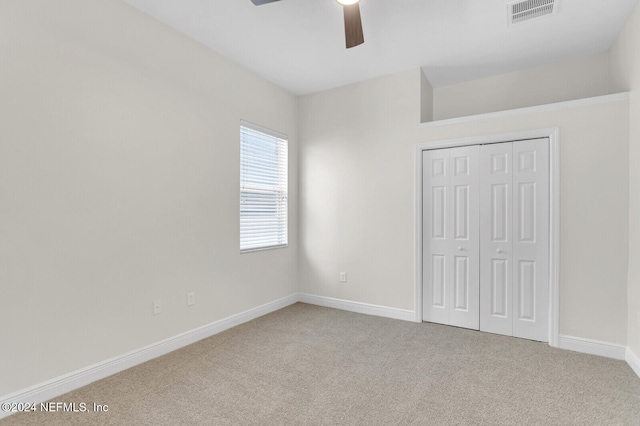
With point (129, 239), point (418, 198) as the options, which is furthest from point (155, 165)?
point (418, 198)

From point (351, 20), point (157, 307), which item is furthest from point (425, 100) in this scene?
point (157, 307)

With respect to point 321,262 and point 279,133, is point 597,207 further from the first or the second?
point 279,133

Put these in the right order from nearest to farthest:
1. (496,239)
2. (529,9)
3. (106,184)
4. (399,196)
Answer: (106,184) < (529,9) < (496,239) < (399,196)

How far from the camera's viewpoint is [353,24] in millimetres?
2135

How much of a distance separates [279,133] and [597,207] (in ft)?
11.1

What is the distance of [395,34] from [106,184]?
108 inches

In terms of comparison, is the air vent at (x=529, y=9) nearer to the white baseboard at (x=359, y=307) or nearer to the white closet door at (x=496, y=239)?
the white closet door at (x=496, y=239)

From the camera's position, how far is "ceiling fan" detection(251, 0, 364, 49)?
6.63 ft

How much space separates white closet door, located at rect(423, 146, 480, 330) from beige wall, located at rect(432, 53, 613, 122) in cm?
82

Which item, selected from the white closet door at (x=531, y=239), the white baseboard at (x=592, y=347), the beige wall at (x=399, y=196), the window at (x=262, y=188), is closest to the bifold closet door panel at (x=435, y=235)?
the beige wall at (x=399, y=196)

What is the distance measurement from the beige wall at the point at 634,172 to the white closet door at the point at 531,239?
0.57 meters

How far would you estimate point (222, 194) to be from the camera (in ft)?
11.1

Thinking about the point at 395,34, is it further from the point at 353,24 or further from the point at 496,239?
the point at 496,239

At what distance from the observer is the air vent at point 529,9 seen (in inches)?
99.0
